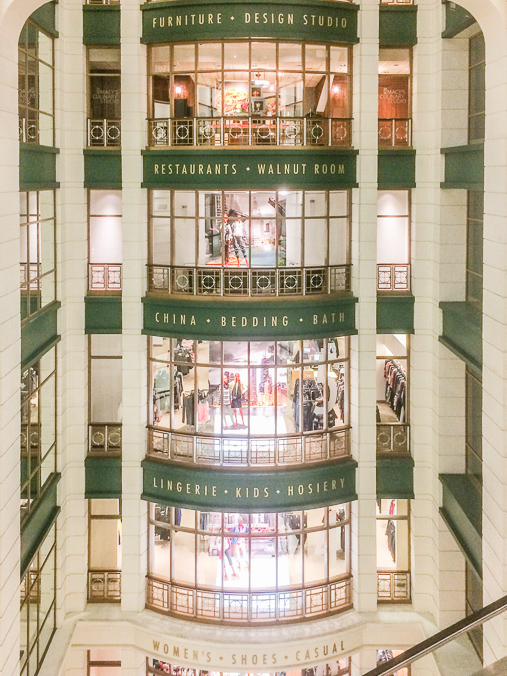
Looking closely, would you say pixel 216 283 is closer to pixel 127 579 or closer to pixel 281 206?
pixel 281 206

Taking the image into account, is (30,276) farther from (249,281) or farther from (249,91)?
(249,91)

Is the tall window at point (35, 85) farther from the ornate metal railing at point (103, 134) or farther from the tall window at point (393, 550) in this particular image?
the tall window at point (393, 550)

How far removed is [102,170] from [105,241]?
5.60ft

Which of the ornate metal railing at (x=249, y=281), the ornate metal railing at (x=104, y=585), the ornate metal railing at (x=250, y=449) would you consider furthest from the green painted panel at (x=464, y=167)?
the ornate metal railing at (x=104, y=585)

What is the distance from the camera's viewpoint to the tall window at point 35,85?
16266 mm

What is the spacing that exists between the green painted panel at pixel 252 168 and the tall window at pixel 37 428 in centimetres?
492

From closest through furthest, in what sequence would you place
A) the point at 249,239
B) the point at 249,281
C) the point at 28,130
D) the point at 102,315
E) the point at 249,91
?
the point at 28,130, the point at 249,91, the point at 249,281, the point at 249,239, the point at 102,315

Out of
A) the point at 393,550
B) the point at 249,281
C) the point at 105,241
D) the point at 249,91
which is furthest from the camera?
the point at 393,550

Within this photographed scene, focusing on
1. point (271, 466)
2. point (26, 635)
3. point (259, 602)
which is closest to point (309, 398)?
point (271, 466)

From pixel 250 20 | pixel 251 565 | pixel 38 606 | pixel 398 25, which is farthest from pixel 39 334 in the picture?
pixel 398 25

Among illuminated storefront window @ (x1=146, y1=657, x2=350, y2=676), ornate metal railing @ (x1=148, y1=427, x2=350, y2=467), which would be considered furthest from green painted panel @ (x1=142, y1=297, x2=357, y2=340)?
illuminated storefront window @ (x1=146, y1=657, x2=350, y2=676)

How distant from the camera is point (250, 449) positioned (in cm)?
1945

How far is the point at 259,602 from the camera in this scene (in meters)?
19.5

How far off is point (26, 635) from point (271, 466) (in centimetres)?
634
